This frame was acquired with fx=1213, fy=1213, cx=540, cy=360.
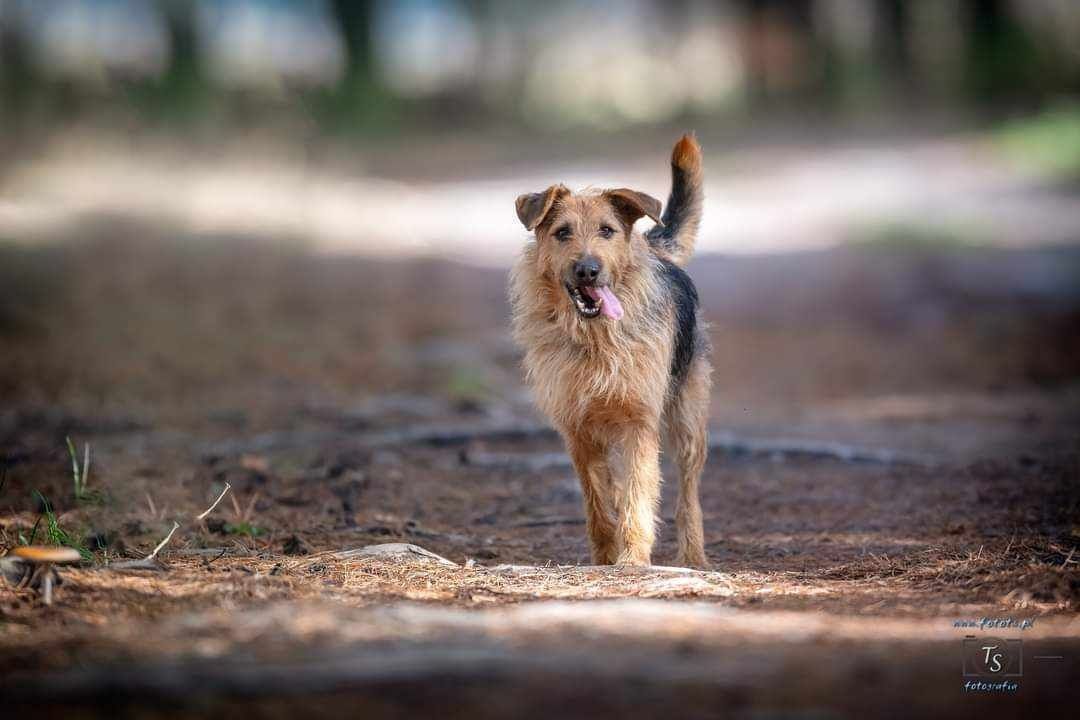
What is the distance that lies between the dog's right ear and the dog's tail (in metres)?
1.05

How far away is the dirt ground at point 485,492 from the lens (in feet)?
11.8

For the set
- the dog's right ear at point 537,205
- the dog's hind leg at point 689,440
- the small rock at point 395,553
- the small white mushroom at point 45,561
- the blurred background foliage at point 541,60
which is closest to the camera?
the small white mushroom at point 45,561

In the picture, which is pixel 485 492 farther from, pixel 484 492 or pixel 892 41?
pixel 892 41

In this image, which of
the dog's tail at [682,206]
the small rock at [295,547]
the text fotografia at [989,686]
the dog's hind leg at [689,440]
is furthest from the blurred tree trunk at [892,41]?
the text fotografia at [989,686]

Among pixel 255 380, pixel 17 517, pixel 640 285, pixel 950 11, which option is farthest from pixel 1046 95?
pixel 17 517

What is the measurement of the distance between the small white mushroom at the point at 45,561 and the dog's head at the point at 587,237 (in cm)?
259

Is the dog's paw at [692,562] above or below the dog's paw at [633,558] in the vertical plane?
below

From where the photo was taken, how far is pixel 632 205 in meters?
6.12

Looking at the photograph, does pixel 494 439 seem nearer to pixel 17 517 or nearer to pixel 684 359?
pixel 684 359

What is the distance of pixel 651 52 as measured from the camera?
36188 millimetres

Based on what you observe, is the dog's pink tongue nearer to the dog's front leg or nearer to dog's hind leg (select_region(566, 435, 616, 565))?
the dog's front leg

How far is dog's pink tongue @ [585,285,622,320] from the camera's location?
5.88 m

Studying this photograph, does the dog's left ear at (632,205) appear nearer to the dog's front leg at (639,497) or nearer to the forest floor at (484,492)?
the dog's front leg at (639,497)

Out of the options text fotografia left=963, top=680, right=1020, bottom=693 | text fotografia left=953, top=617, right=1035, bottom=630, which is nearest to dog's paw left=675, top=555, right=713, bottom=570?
text fotografia left=953, top=617, right=1035, bottom=630
